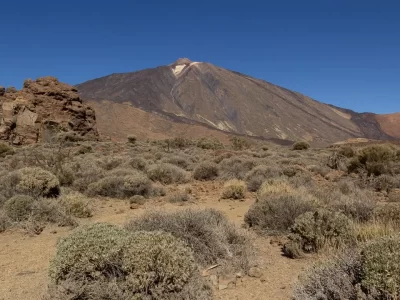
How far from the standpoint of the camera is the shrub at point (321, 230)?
5.44 m

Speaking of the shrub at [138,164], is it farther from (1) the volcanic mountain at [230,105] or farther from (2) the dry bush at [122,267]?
(1) the volcanic mountain at [230,105]

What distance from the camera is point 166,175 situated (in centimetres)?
1397

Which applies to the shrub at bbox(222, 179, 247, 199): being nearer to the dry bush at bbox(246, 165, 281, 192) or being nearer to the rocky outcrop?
the dry bush at bbox(246, 165, 281, 192)

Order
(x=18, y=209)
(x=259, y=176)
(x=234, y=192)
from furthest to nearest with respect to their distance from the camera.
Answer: (x=259, y=176)
(x=234, y=192)
(x=18, y=209)

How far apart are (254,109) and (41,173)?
5716 inches

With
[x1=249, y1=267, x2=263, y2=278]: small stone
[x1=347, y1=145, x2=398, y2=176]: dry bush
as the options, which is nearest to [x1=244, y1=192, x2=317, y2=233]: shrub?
[x1=249, y1=267, x2=263, y2=278]: small stone

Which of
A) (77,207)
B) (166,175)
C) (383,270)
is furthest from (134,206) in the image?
(383,270)

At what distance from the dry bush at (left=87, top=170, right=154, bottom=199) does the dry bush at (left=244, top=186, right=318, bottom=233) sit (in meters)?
Answer: 4.67

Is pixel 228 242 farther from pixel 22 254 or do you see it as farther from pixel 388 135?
pixel 388 135

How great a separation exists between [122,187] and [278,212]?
5.77 meters

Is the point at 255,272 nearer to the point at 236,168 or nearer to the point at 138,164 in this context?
the point at 236,168

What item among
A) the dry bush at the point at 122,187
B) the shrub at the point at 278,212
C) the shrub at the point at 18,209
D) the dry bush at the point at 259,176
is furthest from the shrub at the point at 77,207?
the dry bush at the point at 259,176

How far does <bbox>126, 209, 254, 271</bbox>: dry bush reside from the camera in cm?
513

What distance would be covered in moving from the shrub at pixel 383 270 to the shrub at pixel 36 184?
28.0 ft
